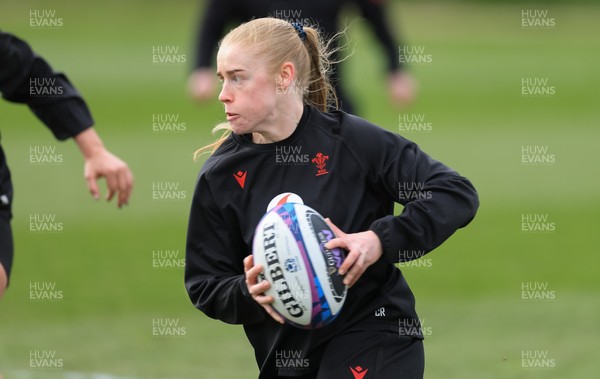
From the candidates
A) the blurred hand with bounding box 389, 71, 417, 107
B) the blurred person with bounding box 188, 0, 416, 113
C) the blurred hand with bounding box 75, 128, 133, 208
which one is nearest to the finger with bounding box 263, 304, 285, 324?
the blurred hand with bounding box 75, 128, 133, 208

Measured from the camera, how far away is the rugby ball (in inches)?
173

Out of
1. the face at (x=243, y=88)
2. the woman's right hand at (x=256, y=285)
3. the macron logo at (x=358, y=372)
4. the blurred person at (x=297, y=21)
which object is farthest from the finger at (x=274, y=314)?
the blurred person at (x=297, y=21)

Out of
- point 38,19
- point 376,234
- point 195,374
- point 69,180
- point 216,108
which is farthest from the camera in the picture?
point 38,19

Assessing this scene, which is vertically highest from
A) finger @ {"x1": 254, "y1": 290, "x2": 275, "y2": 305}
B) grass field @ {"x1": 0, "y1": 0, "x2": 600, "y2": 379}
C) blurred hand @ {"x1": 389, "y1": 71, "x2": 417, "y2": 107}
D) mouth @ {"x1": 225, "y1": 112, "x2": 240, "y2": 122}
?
mouth @ {"x1": 225, "y1": 112, "x2": 240, "y2": 122}

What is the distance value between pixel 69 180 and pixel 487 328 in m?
9.23

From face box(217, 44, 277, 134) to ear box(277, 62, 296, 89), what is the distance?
0.09m

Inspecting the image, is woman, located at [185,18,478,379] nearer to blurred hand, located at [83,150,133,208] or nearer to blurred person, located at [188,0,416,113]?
blurred hand, located at [83,150,133,208]

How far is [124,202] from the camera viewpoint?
580 centimetres

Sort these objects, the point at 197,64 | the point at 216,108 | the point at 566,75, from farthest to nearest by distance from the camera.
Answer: the point at 566,75 → the point at 216,108 → the point at 197,64

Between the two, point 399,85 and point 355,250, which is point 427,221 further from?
point 399,85

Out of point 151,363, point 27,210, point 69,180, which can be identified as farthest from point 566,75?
point 151,363

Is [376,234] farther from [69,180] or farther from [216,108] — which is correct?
[216,108]

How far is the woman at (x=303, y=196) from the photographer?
15.5 ft

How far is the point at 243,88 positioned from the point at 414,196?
2.66 ft
